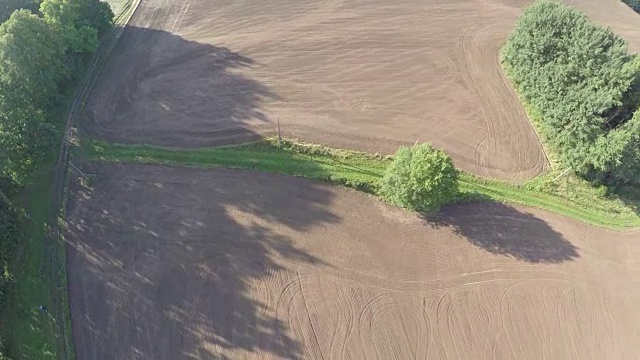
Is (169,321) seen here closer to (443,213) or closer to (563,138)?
(443,213)

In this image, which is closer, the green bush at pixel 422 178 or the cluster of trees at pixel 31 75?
the green bush at pixel 422 178

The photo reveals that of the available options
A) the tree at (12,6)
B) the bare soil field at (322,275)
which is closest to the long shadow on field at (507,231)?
the bare soil field at (322,275)

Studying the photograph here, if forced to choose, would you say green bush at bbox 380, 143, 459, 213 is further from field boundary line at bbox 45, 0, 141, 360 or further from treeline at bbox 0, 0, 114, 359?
treeline at bbox 0, 0, 114, 359

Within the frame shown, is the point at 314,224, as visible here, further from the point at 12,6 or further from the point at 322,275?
the point at 12,6

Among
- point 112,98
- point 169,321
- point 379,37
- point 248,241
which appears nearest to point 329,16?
point 379,37

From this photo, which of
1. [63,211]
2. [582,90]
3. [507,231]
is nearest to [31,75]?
[63,211]

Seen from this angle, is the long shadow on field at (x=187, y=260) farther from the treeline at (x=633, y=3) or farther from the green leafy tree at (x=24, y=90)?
the treeline at (x=633, y=3)
